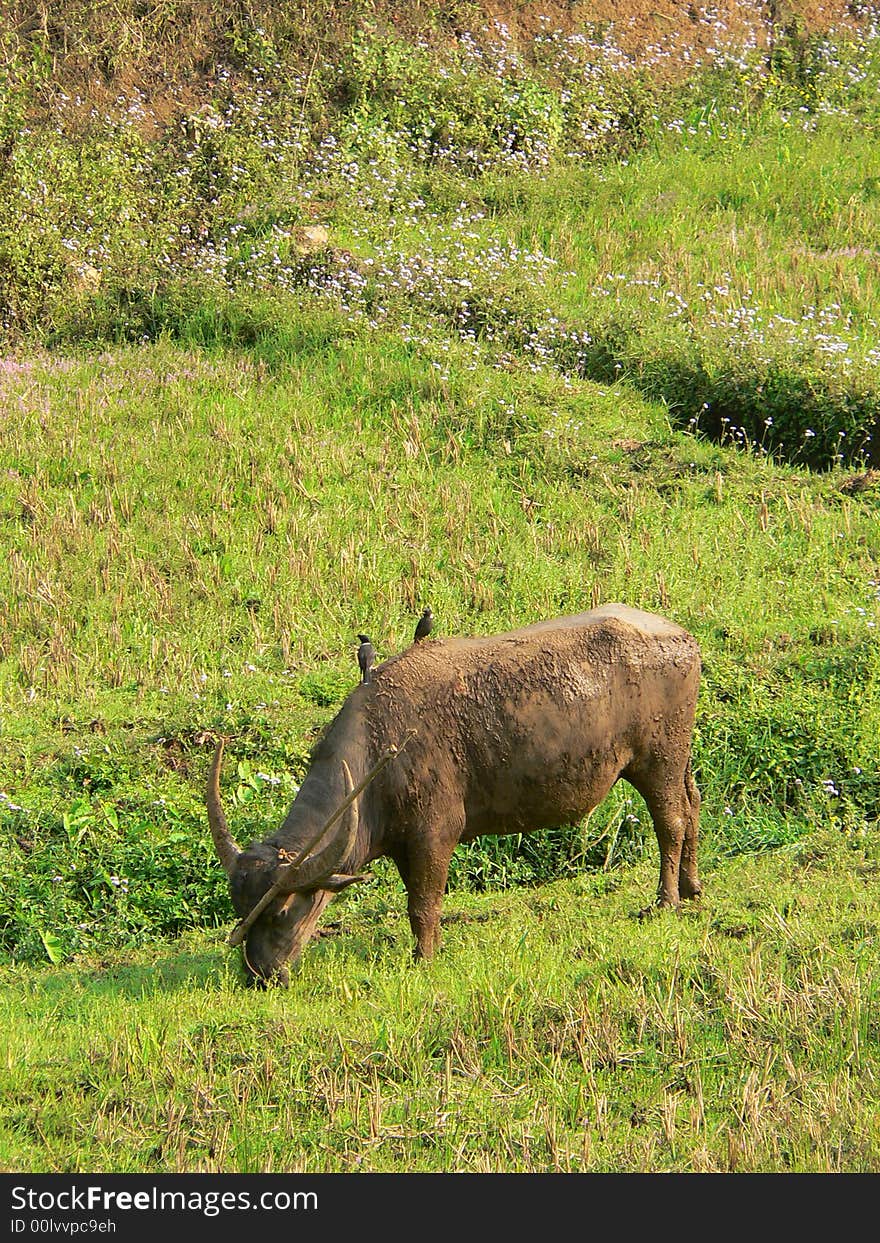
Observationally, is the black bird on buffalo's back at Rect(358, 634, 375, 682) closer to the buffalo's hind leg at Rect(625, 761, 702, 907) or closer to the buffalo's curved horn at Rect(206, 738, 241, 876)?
the buffalo's curved horn at Rect(206, 738, 241, 876)

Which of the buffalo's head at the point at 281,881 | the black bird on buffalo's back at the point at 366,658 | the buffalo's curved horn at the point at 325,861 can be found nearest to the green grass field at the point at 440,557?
the buffalo's head at the point at 281,881

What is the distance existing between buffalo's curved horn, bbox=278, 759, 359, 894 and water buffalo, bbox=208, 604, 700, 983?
8cm

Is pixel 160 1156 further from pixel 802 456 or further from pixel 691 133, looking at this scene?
pixel 691 133

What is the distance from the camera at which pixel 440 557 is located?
11.1 meters

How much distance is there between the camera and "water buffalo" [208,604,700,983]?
22.8 ft

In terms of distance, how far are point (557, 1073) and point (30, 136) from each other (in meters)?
13.3

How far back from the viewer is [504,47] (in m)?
18.6

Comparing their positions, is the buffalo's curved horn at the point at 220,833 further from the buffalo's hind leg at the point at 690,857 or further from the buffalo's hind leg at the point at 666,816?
the buffalo's hind leg at the point at 690,857

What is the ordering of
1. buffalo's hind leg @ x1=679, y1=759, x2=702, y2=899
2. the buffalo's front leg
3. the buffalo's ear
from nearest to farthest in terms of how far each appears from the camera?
the buffalo's ear
the buffalo's front leg
buffalo's hind leg @ x1=679, y1=759, x2=702, y2=899

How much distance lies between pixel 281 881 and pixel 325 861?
199 millimetres

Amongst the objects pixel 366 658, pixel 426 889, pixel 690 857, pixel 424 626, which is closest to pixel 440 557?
pixel 690 857

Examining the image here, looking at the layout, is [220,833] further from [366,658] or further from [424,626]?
[424,626]

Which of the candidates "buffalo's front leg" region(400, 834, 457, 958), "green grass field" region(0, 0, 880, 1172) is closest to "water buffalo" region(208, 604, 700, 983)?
"buffalo's front leg" region(400, 834, 457, 958)

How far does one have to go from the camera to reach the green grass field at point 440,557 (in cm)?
602
